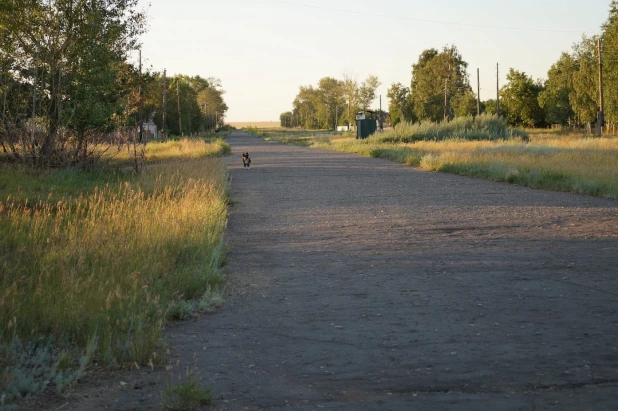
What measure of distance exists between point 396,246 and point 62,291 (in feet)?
18.2

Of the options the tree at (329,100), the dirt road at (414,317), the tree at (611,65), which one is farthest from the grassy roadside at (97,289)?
the tree at (329,100)

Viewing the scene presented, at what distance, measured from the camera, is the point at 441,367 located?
5.29 metres

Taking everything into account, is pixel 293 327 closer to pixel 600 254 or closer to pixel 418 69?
pixel 600 254

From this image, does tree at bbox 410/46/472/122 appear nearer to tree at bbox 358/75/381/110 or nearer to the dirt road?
tree at bbox 358/75/381/110

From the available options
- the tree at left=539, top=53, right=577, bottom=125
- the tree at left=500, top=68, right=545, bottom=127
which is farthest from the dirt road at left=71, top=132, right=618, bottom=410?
the tree at left=500, top=68, right=545, bottom=127

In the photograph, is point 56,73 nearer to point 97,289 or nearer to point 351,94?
point 97,289

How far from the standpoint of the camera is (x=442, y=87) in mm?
101250

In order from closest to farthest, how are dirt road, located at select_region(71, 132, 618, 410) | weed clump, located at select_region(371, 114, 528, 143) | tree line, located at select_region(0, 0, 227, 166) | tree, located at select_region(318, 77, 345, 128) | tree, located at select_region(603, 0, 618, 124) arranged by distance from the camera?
dirt road, located at select_region(71, 132, 618, 410)
tree line, located at select_region(0, 0, 227, 166)
weed clump, located at select_region(371, 114, 528, 143)
tree, located at select_region(603, 0, 618, 124)
tree, located at select_region(318, 77, 345, 128)

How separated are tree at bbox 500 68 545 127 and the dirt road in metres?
88.8

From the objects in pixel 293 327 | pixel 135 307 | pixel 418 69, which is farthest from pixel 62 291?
pixel 418 69

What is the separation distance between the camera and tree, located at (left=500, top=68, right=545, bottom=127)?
9862 cm

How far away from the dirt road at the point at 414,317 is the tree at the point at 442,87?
89.6m

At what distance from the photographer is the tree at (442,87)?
332ft

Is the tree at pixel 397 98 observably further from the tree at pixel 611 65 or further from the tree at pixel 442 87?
the tree at pixel 611 65
